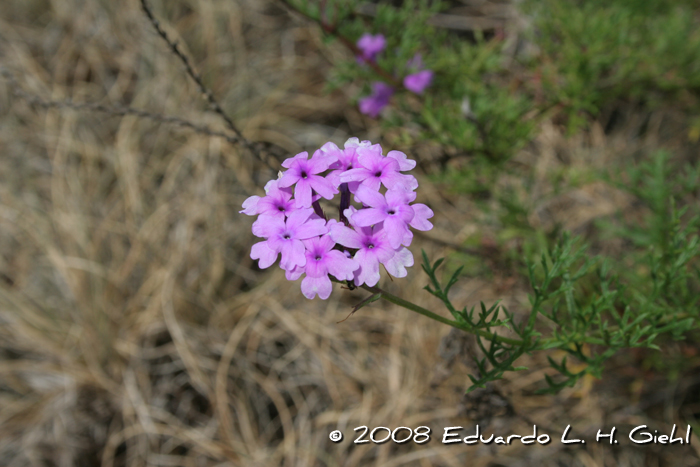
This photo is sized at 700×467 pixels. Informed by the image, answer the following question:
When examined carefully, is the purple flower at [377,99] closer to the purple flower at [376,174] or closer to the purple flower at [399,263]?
the purple flower at [376,174]

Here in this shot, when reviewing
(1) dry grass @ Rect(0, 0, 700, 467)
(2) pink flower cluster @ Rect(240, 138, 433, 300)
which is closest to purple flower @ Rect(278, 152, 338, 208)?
(2) pink flower cluster @ Rect(240, 138, 433, 300)

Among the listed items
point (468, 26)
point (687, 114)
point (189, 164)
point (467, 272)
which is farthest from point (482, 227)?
point (189, 164)

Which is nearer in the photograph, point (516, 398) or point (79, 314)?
point (516, 398)

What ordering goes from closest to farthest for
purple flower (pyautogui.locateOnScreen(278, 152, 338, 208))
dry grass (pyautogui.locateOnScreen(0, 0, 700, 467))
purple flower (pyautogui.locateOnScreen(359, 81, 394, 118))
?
1. purple flower (pyautogui.locateOnScreen(278, 152, 338, 208))
2. purple flower (pyautogui.locateOnScreen(359, 81, 394, 118))
3. dry grass (pyautogui.locateOnScreen(0, 0, 700, 467))

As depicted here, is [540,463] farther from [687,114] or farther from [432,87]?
[687,114]

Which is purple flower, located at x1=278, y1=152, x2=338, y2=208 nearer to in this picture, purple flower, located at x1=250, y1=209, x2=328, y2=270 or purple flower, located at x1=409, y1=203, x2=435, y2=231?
purple flower, located at x1=250, y1=209, x2=328, y2=270

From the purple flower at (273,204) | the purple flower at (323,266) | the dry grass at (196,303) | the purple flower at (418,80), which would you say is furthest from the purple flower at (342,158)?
the purple flower at (418,80)

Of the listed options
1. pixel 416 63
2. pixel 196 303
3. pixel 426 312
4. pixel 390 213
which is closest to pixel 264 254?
pixel 390 213
